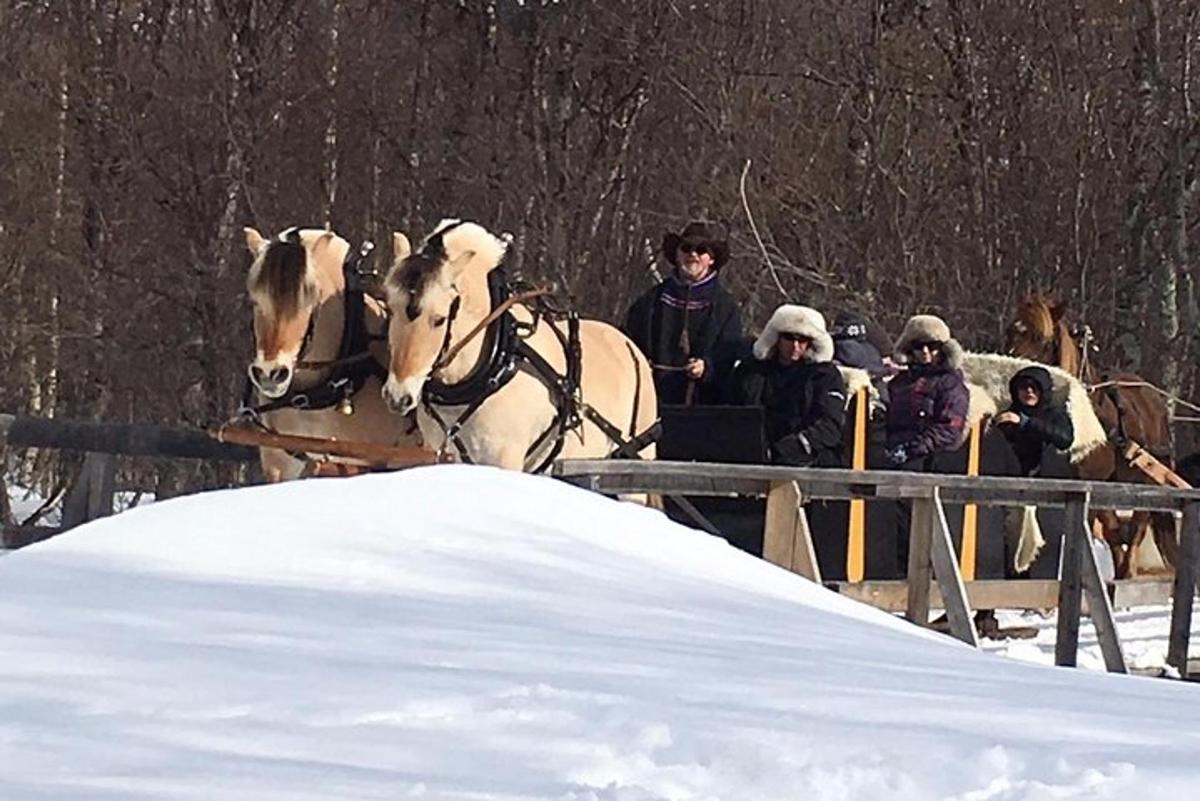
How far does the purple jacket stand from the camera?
32.1ft

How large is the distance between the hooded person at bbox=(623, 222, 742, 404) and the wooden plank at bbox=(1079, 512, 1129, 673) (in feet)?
5.88

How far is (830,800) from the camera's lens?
2.67 m

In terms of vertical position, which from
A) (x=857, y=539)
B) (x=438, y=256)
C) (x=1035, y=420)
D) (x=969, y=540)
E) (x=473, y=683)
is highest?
(x=438, y=256)

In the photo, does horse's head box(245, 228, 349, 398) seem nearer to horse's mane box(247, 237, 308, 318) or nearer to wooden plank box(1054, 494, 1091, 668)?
horse's mane box(247, 237, 308, 318)

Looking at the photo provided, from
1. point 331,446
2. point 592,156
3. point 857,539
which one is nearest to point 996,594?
point 857,539

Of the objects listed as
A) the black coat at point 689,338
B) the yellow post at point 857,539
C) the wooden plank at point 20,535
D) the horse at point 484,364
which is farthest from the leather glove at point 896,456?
the wooden plank at point 20,535

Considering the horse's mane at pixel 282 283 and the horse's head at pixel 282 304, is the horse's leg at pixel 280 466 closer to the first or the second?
the horse's head at pixel 282 304

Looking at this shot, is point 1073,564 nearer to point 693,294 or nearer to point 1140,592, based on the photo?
point 1140,592

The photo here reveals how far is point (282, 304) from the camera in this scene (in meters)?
8.12

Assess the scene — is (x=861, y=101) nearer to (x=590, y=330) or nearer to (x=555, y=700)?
(x=590, y=330)

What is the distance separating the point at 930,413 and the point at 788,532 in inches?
83.1

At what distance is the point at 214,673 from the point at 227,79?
51.7 ft

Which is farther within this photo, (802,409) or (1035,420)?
(1035,420)

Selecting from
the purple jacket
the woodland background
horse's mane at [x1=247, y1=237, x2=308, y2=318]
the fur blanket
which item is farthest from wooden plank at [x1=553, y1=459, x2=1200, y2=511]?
the woodland background
